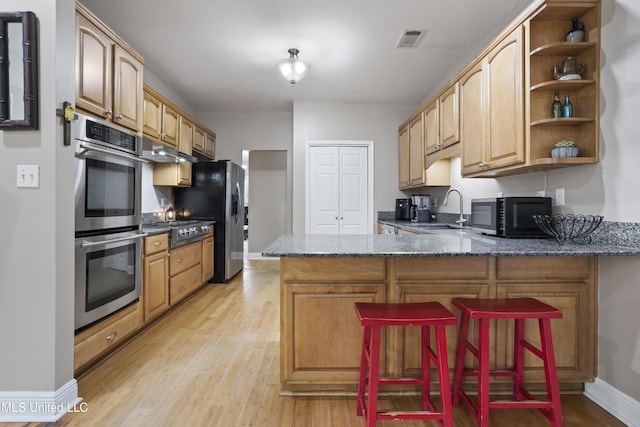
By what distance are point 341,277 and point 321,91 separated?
3392 mm

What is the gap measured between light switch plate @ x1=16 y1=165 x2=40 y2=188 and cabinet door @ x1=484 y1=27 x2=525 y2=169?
2764mm

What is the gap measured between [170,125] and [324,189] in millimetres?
2253

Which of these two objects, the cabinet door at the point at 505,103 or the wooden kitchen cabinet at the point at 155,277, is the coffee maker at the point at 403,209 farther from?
the wooden kitchen cabinet at the point at 155,277

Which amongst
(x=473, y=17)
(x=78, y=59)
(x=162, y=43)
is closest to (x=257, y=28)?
(x=162, y=43)

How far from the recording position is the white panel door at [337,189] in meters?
5.11

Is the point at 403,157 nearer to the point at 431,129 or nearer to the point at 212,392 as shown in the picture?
the point at 431,129

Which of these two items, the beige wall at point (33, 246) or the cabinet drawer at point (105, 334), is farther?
the cabinet drawer at point (105, 334)

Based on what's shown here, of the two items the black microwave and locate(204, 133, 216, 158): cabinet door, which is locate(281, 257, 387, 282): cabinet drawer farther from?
locate(204, 133, 216, 158): cabinet door

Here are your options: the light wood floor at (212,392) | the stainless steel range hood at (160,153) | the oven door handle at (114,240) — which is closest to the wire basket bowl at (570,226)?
the light wood floor at (212,392)

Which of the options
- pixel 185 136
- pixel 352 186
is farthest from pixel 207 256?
pixel 352 186

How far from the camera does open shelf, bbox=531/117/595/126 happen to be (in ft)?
6.51

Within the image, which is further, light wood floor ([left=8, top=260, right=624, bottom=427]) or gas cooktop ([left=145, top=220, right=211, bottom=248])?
gas cooktop ([left=145, top=220, right=211, bottom=248])

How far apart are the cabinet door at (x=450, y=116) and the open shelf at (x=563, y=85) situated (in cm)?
106

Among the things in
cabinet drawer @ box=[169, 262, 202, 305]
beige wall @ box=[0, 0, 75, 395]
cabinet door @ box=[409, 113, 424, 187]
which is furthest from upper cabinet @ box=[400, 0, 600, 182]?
cabinet drawer @ box=[169, 262, 202, 305]
